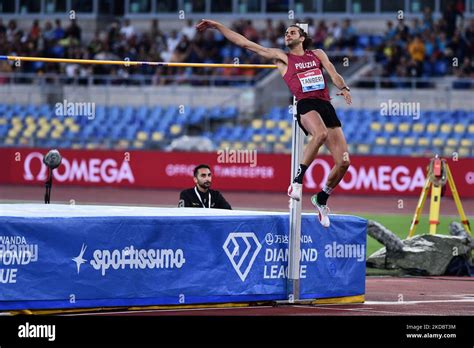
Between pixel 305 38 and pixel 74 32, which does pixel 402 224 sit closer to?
pixel 305 38

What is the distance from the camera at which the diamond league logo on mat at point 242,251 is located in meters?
11.8

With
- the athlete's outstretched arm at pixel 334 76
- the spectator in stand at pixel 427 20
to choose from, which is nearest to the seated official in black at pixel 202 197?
the athlete's outstretched arm at pixel 334 76

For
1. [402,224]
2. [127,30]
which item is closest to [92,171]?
[127,30]

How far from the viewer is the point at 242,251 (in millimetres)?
11891

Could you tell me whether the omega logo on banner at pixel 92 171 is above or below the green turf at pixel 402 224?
above

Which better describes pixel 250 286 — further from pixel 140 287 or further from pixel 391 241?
pixel 391 241

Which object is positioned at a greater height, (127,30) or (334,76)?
(127,30)

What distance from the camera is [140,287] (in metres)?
11.2

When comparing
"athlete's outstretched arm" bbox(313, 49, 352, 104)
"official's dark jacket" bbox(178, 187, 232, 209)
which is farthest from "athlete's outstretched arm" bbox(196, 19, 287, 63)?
"official's dark jacket" bbox(178, 187, 232, 209)

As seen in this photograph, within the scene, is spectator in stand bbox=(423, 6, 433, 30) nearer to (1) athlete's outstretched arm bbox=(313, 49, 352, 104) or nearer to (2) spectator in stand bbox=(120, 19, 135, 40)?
(2) spectator in stand bbox=(120, 19, 135, 40)

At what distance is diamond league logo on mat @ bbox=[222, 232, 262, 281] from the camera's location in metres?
11.8

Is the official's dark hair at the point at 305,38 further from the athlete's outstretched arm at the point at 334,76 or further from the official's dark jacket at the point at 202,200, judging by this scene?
the official's dark jacket at the point at 202,200
